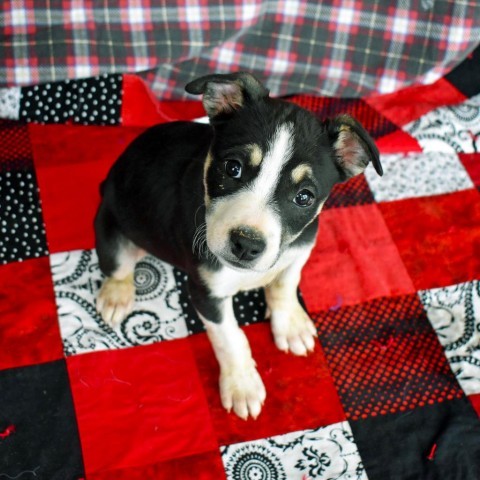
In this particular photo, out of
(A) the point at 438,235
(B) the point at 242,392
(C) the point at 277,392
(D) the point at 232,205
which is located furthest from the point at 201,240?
(A) the point at 438,235

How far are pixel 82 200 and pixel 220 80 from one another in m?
1.74

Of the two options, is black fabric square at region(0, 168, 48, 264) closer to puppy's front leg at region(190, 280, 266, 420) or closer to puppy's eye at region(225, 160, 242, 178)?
puppy's front leg at region(190, 280, 266, 420)

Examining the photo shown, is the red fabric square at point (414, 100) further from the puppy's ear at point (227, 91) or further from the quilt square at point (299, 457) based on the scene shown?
the quilt square at point (299, 457)

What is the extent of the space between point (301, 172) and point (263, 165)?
148mm

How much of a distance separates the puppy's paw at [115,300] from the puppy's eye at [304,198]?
1347mm

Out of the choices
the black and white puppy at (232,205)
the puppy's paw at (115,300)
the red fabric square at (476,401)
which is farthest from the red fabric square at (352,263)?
the puppy's paw at (115,300)

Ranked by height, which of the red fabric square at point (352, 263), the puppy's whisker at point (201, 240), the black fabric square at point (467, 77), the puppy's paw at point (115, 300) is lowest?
the puppy's paw at point (115, 300)

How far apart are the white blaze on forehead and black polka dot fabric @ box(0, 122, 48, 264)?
177 centimetres

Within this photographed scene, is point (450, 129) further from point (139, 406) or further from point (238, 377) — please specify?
point (139, 406)

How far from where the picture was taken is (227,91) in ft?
9.13

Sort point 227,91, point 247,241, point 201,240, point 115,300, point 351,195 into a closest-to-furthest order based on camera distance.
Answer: point 247,241
point 227,91
point 201,240
point 115,300
point 351,195

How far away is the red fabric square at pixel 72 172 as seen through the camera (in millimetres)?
3969

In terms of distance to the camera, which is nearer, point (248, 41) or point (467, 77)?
point (248, 41)

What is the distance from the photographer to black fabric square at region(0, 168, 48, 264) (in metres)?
3.88
